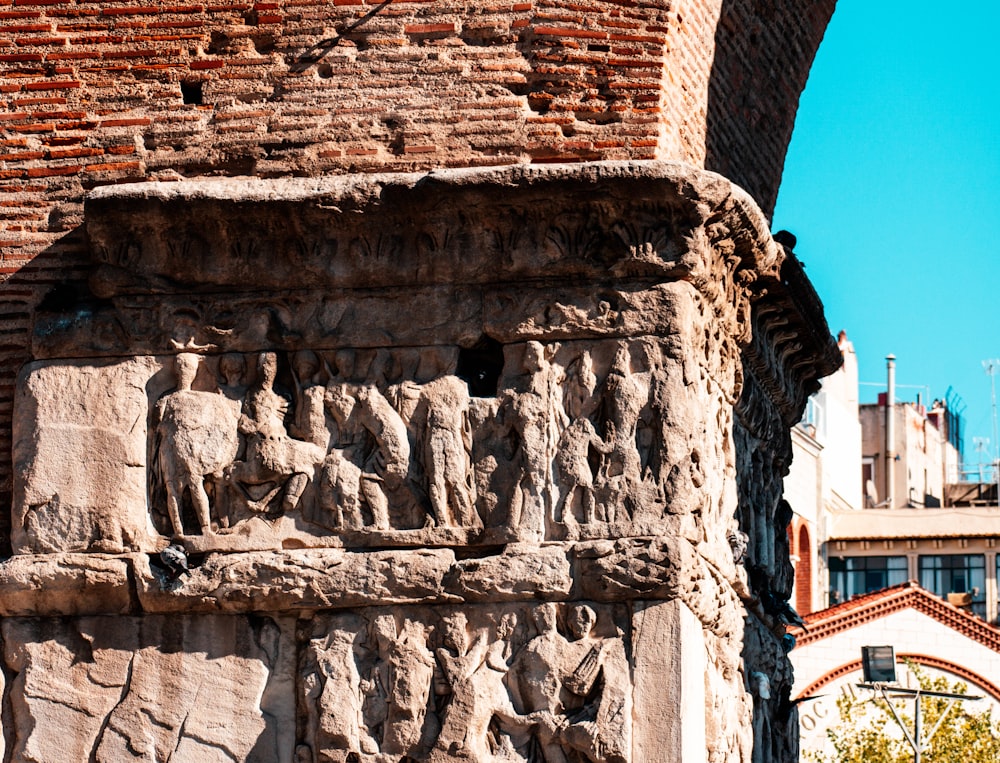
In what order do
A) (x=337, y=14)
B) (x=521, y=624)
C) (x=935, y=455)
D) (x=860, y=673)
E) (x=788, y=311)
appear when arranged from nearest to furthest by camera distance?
(x=521, y=624) → (x=337, y=14) → (x=788, y=311) → (x=860, y=673) → (x=935, y=455)

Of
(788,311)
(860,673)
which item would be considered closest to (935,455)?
(860,673)

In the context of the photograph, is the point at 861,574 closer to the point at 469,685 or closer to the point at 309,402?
the point at 309,402

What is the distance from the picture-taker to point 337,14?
735 centimetres

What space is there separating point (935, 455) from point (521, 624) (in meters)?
35.1

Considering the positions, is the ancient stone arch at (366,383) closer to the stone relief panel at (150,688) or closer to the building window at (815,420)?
the stone relief panel at (150,688)

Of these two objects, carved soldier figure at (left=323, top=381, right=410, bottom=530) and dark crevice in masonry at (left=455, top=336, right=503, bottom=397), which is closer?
carved soldier figure at (left=323, top=381, right=410, bottom=530)

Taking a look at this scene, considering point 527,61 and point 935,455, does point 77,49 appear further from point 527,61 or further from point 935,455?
point 935,455

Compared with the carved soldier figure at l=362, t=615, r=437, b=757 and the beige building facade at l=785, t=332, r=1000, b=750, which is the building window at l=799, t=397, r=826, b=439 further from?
the carved soldier figure at l=362, t=615, r=437, b=757

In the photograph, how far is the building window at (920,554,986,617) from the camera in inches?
1186

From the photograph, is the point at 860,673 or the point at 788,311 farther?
the point at 860,673

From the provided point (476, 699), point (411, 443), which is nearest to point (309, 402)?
point (411, 443)

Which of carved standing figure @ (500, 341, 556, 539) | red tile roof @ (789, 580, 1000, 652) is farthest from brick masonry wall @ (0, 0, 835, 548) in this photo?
red tile roof @ (789, 580, 1000, 652)

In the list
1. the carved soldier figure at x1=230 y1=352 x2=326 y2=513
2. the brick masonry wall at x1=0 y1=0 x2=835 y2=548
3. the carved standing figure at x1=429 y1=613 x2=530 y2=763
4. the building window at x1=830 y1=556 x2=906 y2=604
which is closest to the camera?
→ the carved standing figure at x1=429 y1=613 x2=530 y2=763

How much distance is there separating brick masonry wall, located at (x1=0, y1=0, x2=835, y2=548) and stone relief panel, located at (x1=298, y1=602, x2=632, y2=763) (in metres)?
1.51
